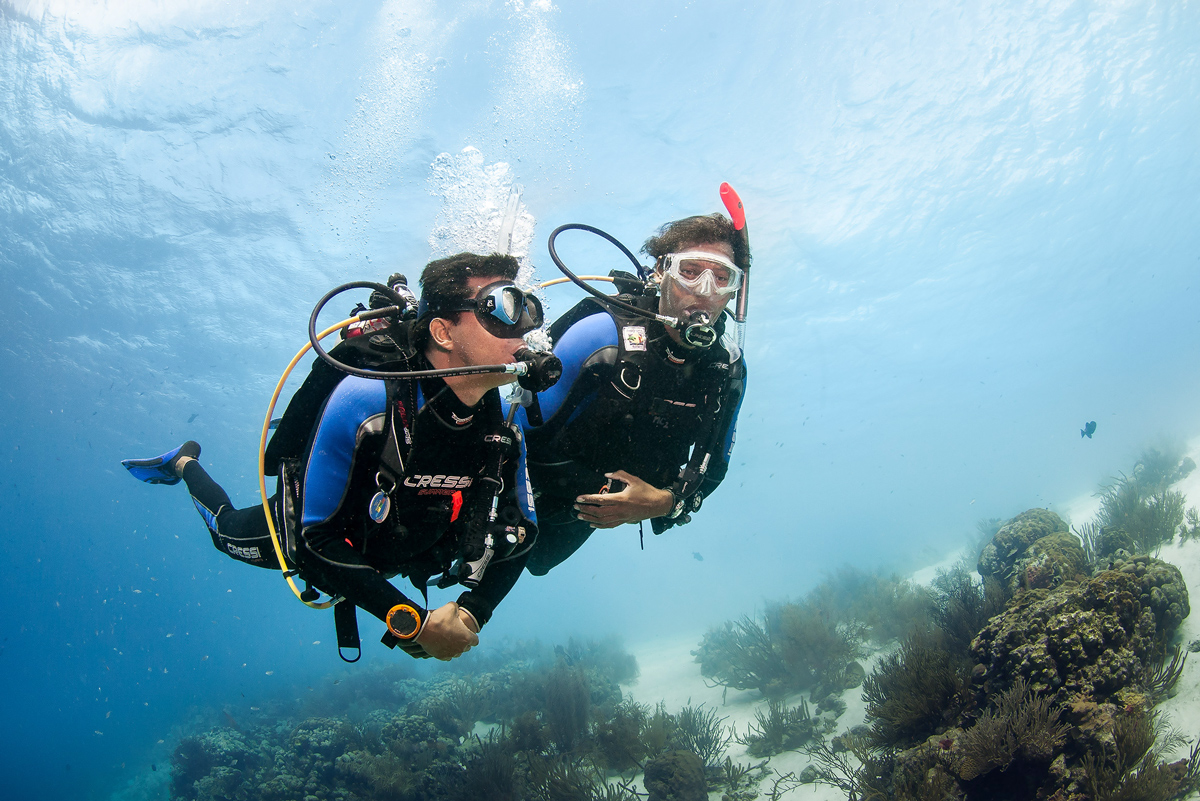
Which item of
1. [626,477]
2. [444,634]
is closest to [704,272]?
[626,477]

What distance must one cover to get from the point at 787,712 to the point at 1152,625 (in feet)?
17.7

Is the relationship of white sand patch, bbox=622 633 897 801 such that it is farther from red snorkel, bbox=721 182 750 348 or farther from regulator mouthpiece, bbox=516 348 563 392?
regulator mouthpiece, bbox=516 348 563 392

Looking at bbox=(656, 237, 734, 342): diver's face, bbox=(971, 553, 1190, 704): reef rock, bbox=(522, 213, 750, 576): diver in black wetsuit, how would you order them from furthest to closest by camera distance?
1. bbox=(971, 553, 1190, 704): reef rock
2. bbox=(656, 237, 734, 342): diver's face
3. bbox=(522, 213, 750, 576): diver in black wetsuit

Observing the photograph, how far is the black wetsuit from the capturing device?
2371mm

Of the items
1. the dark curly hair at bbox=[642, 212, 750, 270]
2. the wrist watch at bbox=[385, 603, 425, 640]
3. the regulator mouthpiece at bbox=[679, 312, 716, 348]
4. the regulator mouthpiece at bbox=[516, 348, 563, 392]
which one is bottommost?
the wrist watch at bbox=[385, 603, 425, 640]

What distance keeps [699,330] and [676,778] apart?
647cm

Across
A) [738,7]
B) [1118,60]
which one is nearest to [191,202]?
[738,7]

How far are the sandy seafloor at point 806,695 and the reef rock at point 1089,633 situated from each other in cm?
36

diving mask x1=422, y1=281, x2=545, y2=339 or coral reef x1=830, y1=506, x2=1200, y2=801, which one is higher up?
diving mask x1=422, y1=281, x2=545, y2=339

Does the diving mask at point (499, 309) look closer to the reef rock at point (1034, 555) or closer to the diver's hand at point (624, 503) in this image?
the diver's hand at point (624, 503)

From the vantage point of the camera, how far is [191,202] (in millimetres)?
16109

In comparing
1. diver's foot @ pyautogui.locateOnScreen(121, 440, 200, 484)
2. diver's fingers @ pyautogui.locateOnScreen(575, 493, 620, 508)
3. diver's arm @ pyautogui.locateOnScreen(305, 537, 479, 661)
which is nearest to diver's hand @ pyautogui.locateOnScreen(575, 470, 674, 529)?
diver's fingers @ pyautogui.locateOnScreen(575, 493, 620, 508)

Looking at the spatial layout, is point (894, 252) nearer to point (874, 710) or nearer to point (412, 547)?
point (874, 710)

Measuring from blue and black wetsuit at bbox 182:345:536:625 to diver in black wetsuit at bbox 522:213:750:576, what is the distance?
462mm
